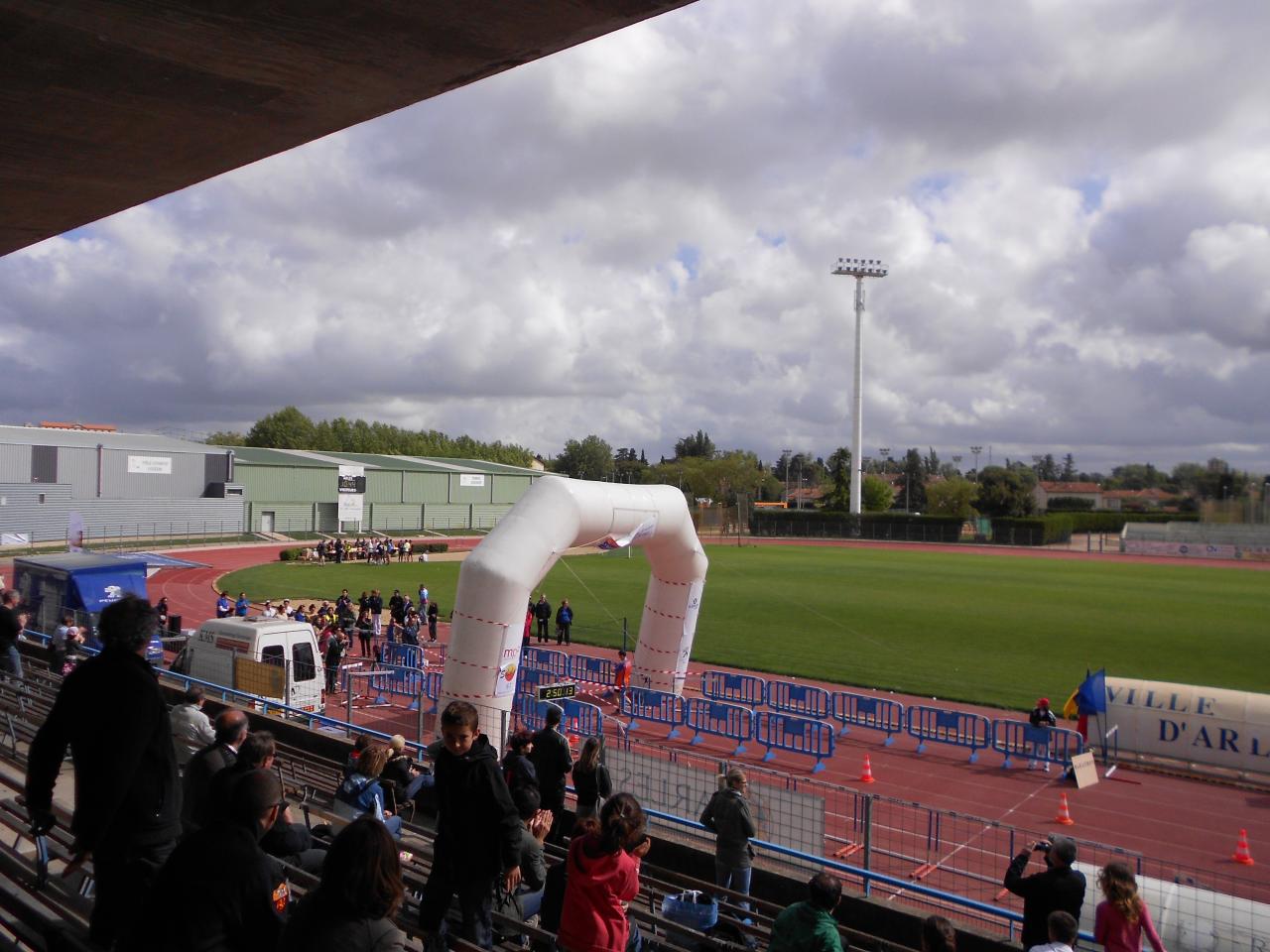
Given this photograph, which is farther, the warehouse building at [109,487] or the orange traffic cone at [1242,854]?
the warehouse building at [109,487]

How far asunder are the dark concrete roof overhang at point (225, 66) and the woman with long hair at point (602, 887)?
11.1 feet

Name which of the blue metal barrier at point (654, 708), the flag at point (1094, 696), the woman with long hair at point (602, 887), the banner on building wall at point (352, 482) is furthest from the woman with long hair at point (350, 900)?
the banner on building wall at point (352, 482)

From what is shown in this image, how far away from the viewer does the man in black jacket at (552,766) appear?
286 inches

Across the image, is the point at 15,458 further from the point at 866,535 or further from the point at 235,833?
the point at 866,535

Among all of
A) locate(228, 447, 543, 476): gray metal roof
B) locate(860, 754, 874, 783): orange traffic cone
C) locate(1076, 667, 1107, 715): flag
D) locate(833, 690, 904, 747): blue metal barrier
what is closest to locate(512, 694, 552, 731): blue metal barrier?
locate(860, 754, 874, 783): orange traffic cone

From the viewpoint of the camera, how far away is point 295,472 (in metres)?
68.0

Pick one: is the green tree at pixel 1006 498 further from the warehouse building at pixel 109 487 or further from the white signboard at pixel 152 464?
the white signboard at pixel 152 464

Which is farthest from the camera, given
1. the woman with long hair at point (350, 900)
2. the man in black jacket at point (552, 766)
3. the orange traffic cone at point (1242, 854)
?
the orange traffic cone at point (1242, 854)

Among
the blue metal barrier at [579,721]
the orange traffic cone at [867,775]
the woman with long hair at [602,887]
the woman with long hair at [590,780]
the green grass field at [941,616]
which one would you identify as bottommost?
the orange traffic cone at [867,775]

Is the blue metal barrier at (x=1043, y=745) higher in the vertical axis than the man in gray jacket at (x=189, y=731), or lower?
lower

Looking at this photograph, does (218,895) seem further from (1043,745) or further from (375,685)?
(375,685)

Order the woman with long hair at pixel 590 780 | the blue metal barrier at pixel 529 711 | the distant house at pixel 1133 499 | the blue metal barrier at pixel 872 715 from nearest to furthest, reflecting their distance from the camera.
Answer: the woman with long hair at pixel 590 780 < the blue metal barrier at pixel 529 711 < the blue metal barrier at pixel 872 715 < the distant house at pixel 1133 499

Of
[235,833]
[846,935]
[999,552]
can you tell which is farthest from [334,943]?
[999,552]

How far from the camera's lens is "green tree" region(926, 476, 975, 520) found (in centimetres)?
10050
